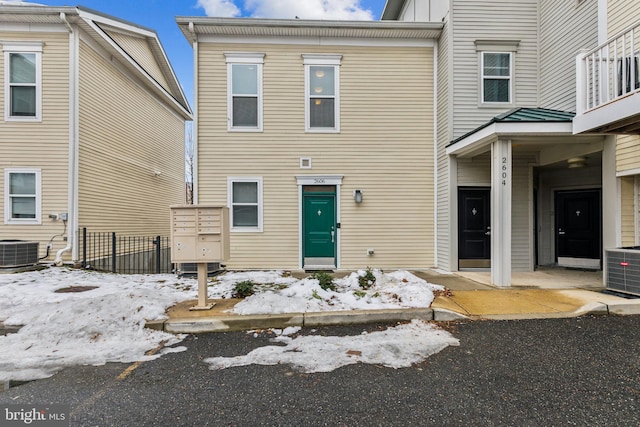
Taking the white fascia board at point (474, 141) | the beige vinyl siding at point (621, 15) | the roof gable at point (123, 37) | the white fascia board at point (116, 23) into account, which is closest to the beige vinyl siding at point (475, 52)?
the white fascia board at point (474, 141)

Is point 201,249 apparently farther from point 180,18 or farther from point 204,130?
point 180,18

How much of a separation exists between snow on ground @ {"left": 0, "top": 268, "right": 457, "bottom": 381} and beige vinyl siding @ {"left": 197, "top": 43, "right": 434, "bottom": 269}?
7.62 ft

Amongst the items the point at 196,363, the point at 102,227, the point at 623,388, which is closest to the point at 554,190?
the point at 623,388

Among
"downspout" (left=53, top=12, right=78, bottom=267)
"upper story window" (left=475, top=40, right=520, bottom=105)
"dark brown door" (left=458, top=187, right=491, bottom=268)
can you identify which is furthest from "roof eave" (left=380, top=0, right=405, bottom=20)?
"downspout" (left=53, top=12, right=78, bottom=267)

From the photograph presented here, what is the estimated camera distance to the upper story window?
8.09 meters

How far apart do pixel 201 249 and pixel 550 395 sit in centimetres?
442

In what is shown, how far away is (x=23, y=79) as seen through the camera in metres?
8.25

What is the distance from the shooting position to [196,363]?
335cm

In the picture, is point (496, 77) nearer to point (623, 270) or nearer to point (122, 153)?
point (623, 270)

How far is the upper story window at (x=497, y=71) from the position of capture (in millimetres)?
8094

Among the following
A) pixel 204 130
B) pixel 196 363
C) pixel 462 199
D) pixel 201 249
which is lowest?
pixel 196 363

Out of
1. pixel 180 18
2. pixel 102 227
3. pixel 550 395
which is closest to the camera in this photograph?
pixel 550 395

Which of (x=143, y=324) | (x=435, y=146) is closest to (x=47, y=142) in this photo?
(x=143, y=324)
